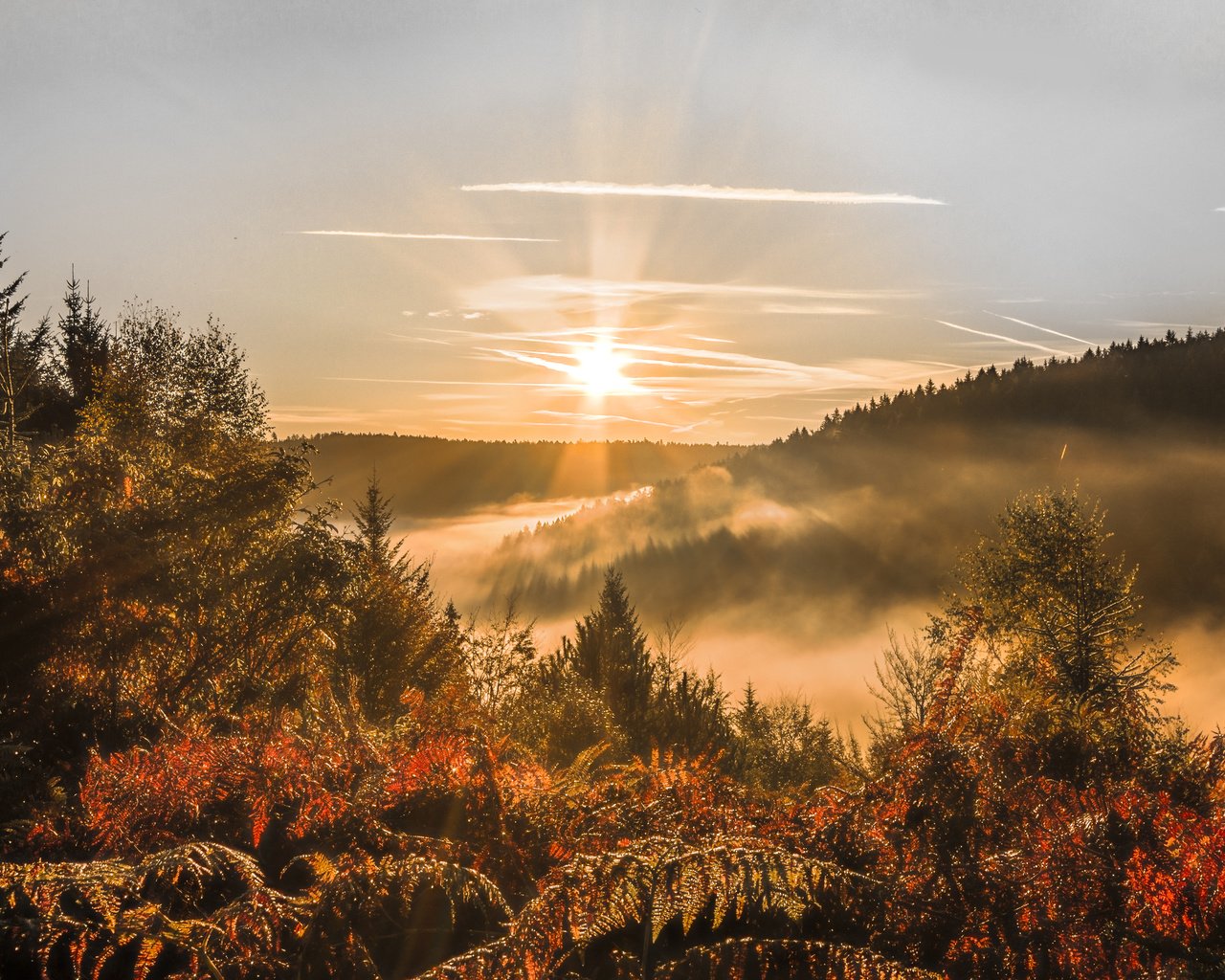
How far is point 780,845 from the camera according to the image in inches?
168

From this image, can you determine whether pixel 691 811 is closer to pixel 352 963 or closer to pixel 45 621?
pixel 352 963

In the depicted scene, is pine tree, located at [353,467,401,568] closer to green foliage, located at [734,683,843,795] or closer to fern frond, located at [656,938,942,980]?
green foliage, located at [734,683,843,795]

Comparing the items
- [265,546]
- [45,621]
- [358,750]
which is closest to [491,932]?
[358,750]

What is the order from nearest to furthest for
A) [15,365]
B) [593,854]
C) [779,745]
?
[593,854] → [15,365] → [779,745]

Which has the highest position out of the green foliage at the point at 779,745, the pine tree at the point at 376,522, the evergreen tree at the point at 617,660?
the pine tree at the point at 376,522

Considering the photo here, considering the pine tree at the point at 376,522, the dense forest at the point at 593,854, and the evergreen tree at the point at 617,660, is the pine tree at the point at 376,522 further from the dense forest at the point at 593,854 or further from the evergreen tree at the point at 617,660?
the dense forest at the point at 593,854

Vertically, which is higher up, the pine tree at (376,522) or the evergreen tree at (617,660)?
the pine tree at (376,522)

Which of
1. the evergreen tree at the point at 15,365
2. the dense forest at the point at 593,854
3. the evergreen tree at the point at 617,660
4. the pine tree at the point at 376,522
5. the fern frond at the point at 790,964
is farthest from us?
the evergreen tree at the point at 617,660

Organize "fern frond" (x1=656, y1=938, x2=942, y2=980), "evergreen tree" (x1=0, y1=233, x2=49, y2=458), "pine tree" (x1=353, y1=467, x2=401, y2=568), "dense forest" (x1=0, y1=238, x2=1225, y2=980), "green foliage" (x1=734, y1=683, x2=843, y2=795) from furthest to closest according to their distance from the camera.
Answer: "green foliage" (x1=734, y1=683, x2=843, y2=795)
"pine tree" (x1=353, y1=467, x2=401, y2=568)
"evergreen tree" (x1=0, y1=233, x2=49, y2=458)
"dense forest" (x1=0, y1=238, x2=1225, y2=980)
"fern frond" (x1=656, y1=938, x2=942, y2=980)

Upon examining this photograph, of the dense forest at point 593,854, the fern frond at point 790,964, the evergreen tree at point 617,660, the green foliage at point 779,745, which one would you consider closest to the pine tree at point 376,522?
the evergreen tree at point 617,660

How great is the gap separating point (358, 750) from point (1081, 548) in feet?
118

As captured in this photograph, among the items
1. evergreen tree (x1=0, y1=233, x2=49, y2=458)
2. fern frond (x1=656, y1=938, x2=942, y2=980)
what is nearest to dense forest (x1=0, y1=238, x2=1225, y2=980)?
fern frond (x1=656, y1=938, x2=942, y2=980)

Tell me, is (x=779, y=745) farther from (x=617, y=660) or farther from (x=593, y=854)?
(x=593, y=854)

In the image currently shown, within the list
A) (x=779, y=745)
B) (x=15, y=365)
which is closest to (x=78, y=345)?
(x=15, y=365)
